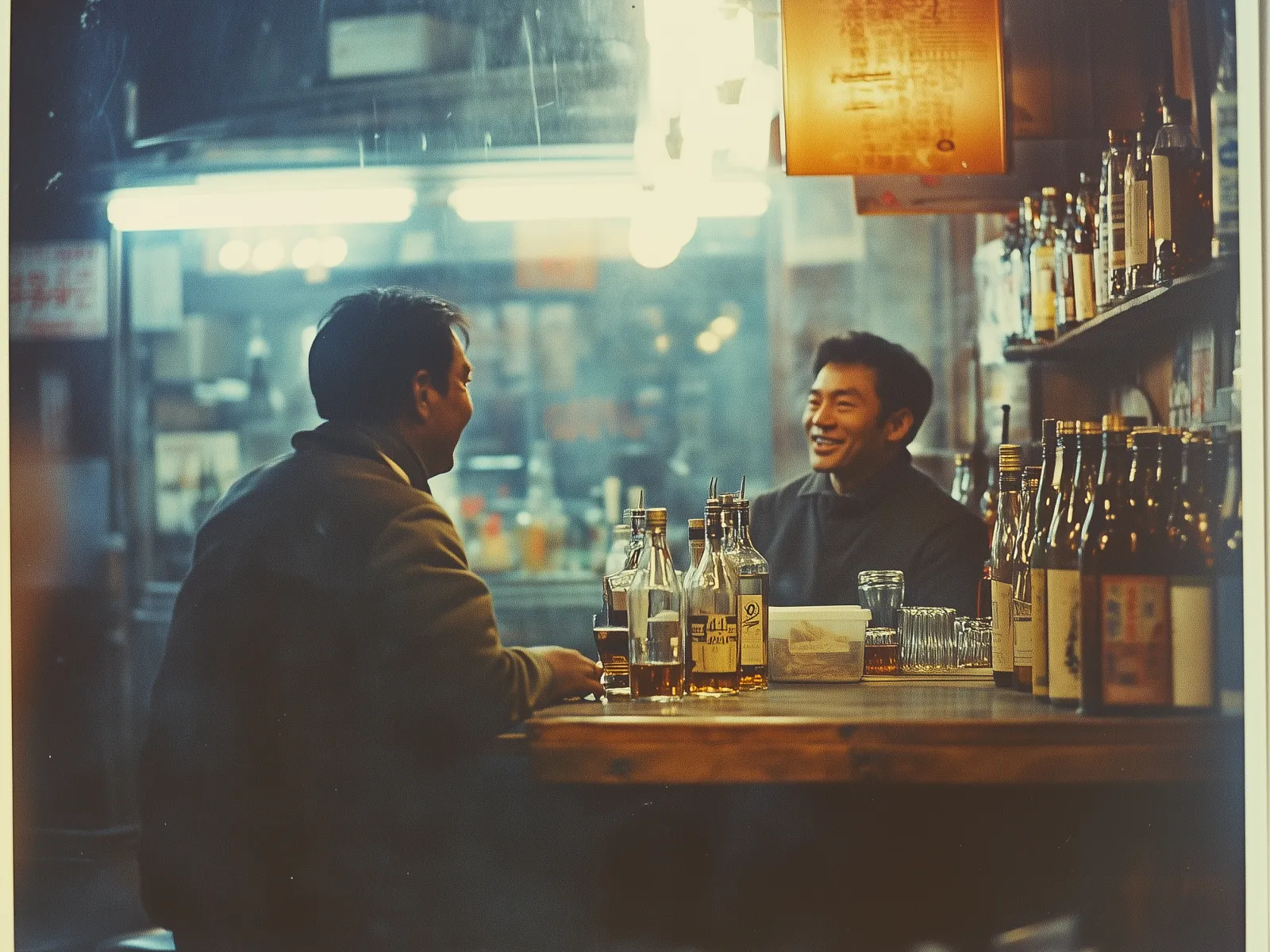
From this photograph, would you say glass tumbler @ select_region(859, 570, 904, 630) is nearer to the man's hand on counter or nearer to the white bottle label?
the white bottle label

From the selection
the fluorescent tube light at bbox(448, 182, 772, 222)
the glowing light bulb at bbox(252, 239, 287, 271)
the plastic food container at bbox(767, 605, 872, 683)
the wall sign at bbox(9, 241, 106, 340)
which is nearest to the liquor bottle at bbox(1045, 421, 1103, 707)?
the plastic food container at bbox(767, 605, 872, 683)

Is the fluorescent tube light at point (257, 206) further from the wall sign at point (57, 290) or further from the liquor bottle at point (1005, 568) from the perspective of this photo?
the liquor bottle at point (1005, 568)

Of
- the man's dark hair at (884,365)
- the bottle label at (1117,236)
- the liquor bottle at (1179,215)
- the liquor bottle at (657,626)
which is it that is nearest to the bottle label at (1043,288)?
the man's dark hair at (884,365)

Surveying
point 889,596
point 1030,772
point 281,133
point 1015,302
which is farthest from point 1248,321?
point 281,133

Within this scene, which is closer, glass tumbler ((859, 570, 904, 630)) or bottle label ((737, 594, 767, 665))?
bottle label ((737, 594, 767, 665))

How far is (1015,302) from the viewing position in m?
2.93

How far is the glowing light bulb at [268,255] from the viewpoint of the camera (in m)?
2.19

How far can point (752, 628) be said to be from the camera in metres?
1.83

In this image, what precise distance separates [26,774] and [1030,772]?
1.48 meters

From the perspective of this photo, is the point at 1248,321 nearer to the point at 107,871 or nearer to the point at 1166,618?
the point at 1166,618

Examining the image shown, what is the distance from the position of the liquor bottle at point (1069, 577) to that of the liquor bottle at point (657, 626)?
514 mm

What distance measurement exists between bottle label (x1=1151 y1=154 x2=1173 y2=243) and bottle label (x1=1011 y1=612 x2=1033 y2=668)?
1.88 ft

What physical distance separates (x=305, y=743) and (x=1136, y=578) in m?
1.22

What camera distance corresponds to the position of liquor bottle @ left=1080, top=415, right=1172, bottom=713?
1.50 m
